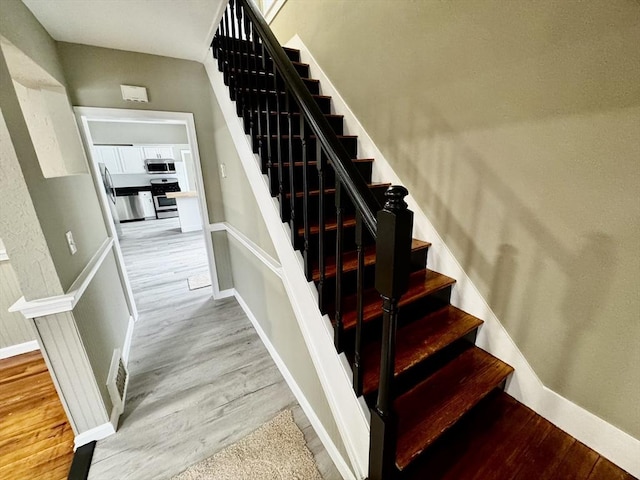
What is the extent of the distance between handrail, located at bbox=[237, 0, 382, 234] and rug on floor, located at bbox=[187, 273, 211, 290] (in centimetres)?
298

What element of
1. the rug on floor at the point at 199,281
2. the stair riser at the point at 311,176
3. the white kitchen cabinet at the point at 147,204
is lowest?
the rug on floor at the point at 199,281

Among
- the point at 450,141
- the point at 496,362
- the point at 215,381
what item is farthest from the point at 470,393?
the point at 215,381

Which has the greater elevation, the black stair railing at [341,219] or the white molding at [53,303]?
the black stair railing at [341,219]

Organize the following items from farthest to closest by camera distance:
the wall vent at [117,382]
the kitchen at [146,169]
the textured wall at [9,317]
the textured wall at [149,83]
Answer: the kitchen at [146,169] < the textured wall at [9,317] < the textured wall at [149,83] < the wall vent at [117,382]

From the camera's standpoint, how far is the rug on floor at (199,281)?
3388 mm

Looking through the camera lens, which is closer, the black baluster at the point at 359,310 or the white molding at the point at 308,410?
the black baluster at the point at 359,310

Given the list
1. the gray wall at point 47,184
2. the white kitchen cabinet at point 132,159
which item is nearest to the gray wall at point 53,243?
the gray wall at point 47,184

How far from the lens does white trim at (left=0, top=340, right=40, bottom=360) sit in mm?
2154

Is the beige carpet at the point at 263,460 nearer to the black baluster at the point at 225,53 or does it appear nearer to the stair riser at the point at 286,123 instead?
the stair riser at the point at 286,123

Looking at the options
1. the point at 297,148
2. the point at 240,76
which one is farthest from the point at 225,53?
the point at 297,148

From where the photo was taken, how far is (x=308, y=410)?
159 cm

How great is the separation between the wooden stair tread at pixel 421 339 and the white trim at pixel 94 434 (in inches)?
62.8

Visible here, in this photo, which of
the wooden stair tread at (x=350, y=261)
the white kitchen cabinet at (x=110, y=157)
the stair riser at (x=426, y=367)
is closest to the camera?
the stair riser at (x=426, y=367)

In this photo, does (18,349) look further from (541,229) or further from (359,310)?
(541,229)
